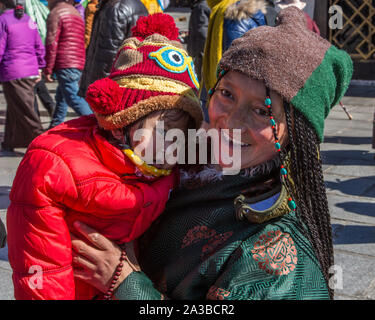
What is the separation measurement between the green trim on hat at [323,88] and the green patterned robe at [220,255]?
29cm

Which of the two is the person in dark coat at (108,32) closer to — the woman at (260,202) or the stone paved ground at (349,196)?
the stone paved ground at (349,196)

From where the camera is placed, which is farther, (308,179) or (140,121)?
(140,121)

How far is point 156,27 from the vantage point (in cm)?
207

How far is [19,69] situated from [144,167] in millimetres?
5835

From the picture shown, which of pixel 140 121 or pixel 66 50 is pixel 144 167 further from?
pixel 66 50

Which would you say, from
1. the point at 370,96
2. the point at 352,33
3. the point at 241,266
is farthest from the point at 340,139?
the point at 241,266

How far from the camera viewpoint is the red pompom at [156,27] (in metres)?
2.07

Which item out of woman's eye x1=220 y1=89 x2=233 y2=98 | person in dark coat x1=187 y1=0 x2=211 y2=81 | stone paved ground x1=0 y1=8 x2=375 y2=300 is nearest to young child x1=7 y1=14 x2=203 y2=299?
woman's eye x1=220 y1=89 x2=233 y2=98

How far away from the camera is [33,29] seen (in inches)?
287

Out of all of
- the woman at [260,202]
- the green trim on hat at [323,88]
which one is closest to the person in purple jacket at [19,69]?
the woman at [260,202]

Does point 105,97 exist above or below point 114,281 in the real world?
above

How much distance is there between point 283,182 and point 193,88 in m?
0.51

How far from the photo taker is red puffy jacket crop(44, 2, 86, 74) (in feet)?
23.6

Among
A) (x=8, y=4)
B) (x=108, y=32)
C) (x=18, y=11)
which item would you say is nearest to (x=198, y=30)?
(x=108, y=32)
